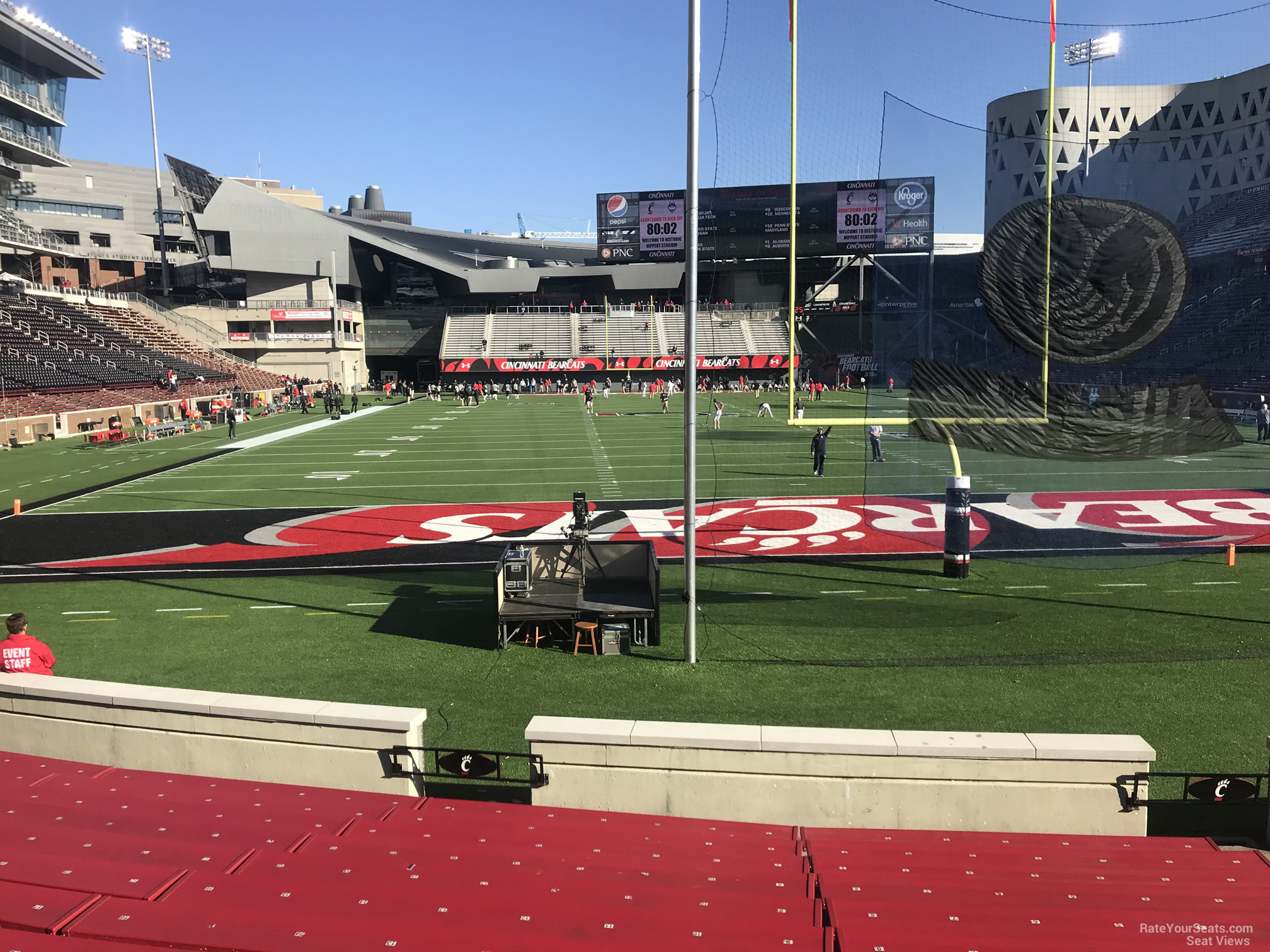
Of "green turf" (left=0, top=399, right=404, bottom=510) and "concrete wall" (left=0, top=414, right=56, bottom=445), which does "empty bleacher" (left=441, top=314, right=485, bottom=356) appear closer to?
"green turf" (left=0, top=399, right=404, bottom=510)

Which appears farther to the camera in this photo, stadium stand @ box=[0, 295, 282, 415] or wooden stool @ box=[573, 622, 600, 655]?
stadium stand @ box=[0, 295, 282, 415]

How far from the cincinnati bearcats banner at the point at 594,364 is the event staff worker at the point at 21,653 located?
57.5 metres

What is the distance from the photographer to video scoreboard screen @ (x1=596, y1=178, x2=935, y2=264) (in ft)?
172

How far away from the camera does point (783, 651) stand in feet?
29.2

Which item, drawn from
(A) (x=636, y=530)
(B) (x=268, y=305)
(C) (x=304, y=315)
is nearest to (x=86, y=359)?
(C) (x=304, y=315)

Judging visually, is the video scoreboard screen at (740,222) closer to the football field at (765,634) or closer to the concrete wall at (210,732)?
the football field at (765,634)

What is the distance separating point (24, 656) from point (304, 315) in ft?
196

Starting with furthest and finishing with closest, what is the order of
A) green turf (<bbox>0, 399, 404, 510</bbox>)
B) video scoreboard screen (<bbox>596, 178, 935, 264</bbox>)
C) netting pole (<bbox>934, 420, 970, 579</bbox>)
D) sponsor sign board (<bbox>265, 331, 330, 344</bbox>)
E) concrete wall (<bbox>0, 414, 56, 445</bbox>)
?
sponsor sign board (<bbox>265, 331, 330, 344</bbox>), video scoreboard screen (<bbox>596, 178, 935, 264</bbox>), concrete wall (<bbox>0, 414, 56, 445</bbox>), green turf (<bbox>0, 399, 404, 510</bbox>), netting pole (<bbox>934, 420, 970, 579</bbox>)

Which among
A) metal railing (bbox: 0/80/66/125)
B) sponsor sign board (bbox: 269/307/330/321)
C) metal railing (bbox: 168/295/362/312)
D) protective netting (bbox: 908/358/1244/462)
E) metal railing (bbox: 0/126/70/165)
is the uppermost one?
metal railing (bbox: 0/80/66/125)

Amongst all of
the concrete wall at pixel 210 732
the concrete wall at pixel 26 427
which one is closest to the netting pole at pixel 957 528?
the concrete wall at pixel 210 732

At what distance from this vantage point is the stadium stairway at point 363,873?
3.15m

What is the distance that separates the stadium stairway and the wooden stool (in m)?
4.06

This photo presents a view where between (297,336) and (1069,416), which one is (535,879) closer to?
(1069,416)

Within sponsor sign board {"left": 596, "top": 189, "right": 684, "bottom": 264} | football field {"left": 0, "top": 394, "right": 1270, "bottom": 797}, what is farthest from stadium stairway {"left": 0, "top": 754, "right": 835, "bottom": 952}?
sponsor sign board {"left": 596, "top": 189, "right": 684, "bottom": 264}
